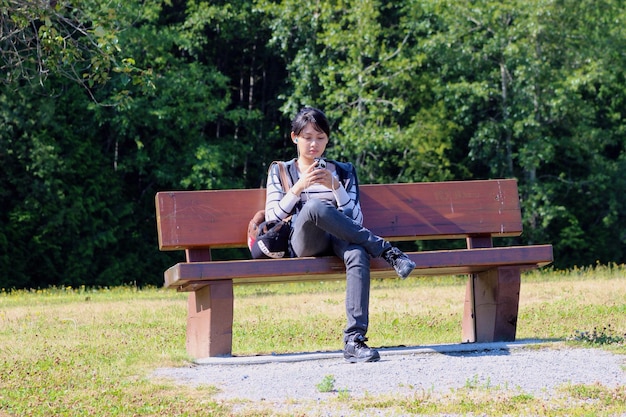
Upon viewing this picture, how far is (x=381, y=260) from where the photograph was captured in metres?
6.66

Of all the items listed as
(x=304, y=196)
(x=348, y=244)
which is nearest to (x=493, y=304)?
(x=348, y=244)

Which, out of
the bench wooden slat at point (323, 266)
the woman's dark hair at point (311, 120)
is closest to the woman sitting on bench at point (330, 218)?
the woman's dark hair at point (311, 120)

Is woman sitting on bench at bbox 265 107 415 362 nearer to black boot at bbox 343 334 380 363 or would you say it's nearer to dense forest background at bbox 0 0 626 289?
black boot at bbox 343 334 380 363

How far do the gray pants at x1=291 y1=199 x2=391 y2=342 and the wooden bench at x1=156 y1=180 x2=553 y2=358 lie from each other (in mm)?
141

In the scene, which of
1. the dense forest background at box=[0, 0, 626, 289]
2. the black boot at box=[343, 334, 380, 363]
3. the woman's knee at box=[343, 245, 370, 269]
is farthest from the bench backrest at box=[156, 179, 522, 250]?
the dense forest background at box=[0, 0, 626, 289]

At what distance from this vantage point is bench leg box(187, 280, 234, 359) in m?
6.56

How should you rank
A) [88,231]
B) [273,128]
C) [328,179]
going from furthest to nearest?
[273,128]
[88,231]
[328,179]

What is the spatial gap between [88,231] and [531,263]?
15874 mm

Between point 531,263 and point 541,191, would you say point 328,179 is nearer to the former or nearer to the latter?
point 531,263

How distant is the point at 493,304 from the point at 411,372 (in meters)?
1.45

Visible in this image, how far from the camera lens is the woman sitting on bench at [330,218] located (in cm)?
632

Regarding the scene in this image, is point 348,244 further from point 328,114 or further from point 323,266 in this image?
point 328,114

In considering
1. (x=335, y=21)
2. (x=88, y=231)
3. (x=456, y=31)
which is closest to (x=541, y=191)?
(x=456, y=31)

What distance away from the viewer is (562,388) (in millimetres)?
5469
